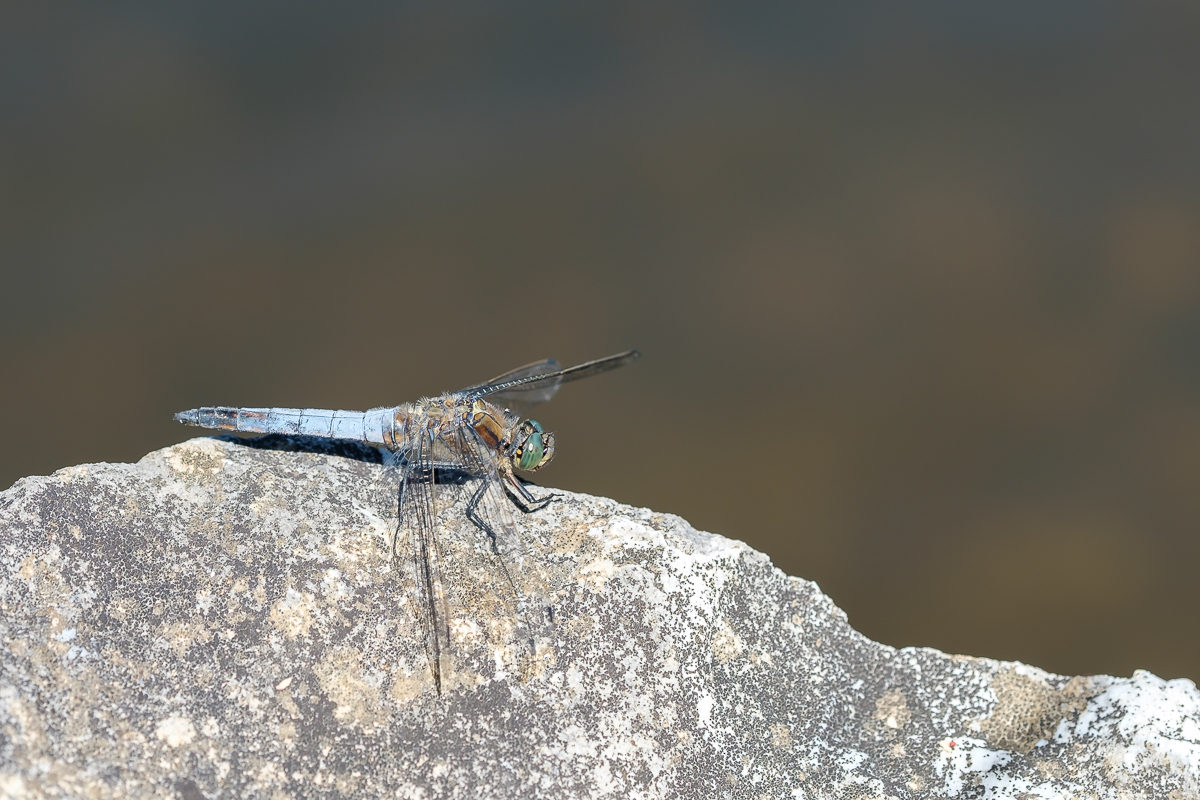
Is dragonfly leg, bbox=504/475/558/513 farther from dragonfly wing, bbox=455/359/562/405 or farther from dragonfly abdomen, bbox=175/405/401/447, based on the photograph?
dragonfly wing, bbox=455/359/562/405

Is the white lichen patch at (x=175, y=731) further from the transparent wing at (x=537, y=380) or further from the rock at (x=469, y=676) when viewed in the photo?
the transparent wing at (x=537, y=380)

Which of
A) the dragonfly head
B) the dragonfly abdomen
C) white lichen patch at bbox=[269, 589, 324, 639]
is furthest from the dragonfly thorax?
white lichen patch at bbox=[269, 589, 324, 639]

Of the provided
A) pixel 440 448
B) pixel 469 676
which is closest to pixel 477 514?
pixel 440 448

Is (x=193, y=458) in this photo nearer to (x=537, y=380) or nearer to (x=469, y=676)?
(x=469, y=676)

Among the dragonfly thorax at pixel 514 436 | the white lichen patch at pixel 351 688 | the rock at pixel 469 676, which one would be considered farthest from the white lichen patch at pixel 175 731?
the dragonfly thorax at pixel 514 436

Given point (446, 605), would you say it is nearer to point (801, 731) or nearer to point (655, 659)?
point (655, 659)

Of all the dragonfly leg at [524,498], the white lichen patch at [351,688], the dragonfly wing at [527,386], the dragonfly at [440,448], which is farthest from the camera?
the dragonfly wing at [527,386]
